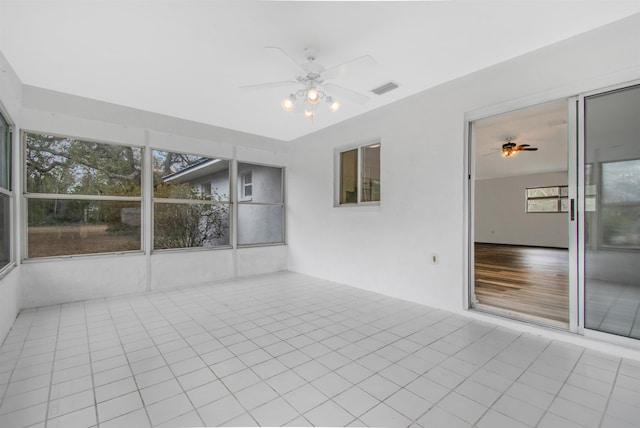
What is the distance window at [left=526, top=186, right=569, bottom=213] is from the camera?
951 centimetres

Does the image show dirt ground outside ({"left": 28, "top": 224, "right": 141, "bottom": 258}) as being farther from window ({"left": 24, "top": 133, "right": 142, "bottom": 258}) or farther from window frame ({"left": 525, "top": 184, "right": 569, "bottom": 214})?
window frame ({"left": 525, "top": 184, "right": 569, "bottom": 214})

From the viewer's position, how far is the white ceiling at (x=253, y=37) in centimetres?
219

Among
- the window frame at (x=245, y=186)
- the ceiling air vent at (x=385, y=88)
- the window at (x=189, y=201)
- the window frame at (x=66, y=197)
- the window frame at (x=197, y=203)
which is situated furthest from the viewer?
the window frame at (x=245, y=186)

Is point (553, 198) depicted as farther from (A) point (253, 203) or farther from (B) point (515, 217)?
(A) point (253, 203)

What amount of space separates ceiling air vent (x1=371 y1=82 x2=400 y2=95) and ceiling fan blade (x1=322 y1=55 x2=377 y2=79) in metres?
1.11

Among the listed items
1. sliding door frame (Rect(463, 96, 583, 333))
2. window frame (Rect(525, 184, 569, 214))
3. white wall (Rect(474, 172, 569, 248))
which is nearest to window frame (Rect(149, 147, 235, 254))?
sliding door frame (Rect(463, 96, 583, 333))

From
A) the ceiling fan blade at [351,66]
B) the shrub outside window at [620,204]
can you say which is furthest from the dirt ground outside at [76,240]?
the shrub outside window at [620,204]

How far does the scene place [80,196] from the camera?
396cm

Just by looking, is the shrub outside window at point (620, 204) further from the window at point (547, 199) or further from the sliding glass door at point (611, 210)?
the window at point (547, 199)

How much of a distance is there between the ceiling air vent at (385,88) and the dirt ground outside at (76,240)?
4.20 m

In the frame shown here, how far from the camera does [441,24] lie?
93.2 inches

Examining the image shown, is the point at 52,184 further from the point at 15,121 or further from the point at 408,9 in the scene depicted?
the point at 408,9

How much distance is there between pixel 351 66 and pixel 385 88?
4.30 feet

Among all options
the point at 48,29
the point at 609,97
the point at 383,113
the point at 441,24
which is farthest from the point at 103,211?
the point at 609,97
